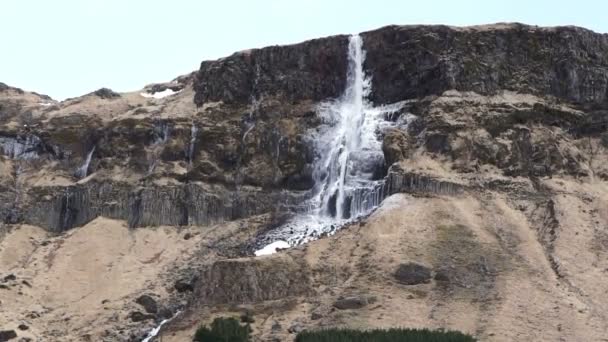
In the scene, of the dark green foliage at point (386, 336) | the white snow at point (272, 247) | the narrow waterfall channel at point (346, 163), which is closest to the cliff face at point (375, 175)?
the narrow waterfall channel at point (346, 163)

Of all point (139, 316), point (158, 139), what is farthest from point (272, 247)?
point (158, 139)

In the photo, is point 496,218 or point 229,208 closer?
point 496,218

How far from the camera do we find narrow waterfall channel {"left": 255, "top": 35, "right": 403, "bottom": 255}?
2522 inches

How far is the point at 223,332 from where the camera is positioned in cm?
4825

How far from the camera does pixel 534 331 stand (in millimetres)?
47562

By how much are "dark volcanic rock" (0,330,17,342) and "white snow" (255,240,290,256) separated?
1535 centimetres

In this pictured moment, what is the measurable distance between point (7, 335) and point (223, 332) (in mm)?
13486

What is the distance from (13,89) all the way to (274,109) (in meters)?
26.8

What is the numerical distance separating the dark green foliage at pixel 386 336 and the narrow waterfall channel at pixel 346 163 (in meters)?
15.1

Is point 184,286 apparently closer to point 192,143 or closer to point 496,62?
point 192,143

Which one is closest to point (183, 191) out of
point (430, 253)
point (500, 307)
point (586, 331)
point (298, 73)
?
point (298, 73)

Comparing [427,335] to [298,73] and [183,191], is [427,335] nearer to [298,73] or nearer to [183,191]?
[183,191]

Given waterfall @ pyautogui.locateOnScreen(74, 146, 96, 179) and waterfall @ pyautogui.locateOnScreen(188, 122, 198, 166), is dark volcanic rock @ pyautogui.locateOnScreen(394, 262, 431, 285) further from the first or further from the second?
waterfall @ pyautogui.locateOnScreen(74, 146, 96, 179)

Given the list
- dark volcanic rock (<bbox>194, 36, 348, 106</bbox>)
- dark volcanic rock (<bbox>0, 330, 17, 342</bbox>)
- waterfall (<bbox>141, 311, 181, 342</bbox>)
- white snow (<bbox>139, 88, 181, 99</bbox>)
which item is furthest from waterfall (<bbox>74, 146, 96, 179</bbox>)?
waterfall (<bbox>141, 311, 181, 342</bbox>)
